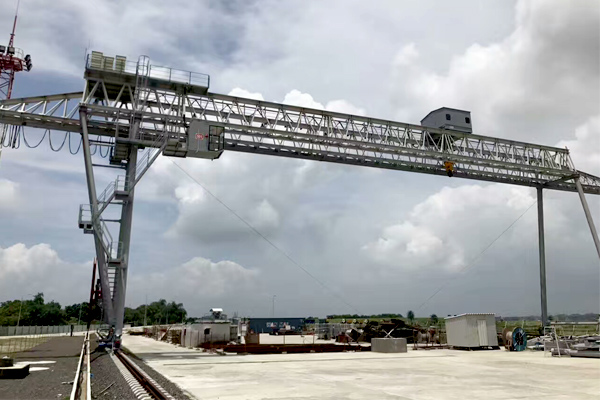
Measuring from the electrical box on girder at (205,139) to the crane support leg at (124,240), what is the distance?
3261mm

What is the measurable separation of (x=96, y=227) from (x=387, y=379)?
1592 cm

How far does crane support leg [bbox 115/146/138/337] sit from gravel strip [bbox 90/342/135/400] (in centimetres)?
379

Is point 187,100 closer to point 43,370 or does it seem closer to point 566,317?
point 43,370

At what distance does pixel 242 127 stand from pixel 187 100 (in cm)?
361

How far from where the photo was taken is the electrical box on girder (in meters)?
→ 24.0

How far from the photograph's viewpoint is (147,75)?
24.6 m

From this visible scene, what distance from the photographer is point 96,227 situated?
Result: 22.5m

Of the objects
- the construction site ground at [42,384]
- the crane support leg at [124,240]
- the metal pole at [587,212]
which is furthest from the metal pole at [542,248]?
the construction site ground at [42,384]

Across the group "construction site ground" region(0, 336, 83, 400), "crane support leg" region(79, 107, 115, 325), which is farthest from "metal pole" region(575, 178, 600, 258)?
"construction site ground" region(0, 336, 83, 400)

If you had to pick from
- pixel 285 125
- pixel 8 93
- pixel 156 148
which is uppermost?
pixel 8 93

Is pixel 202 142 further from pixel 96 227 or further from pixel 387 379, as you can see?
pixel 387 379

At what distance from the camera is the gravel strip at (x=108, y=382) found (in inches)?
442

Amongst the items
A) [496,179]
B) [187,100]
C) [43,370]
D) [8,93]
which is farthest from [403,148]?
[8,93]

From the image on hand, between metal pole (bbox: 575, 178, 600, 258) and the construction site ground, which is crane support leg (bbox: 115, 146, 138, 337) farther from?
metal pole (bbox: 575, 178, 600, 258)
